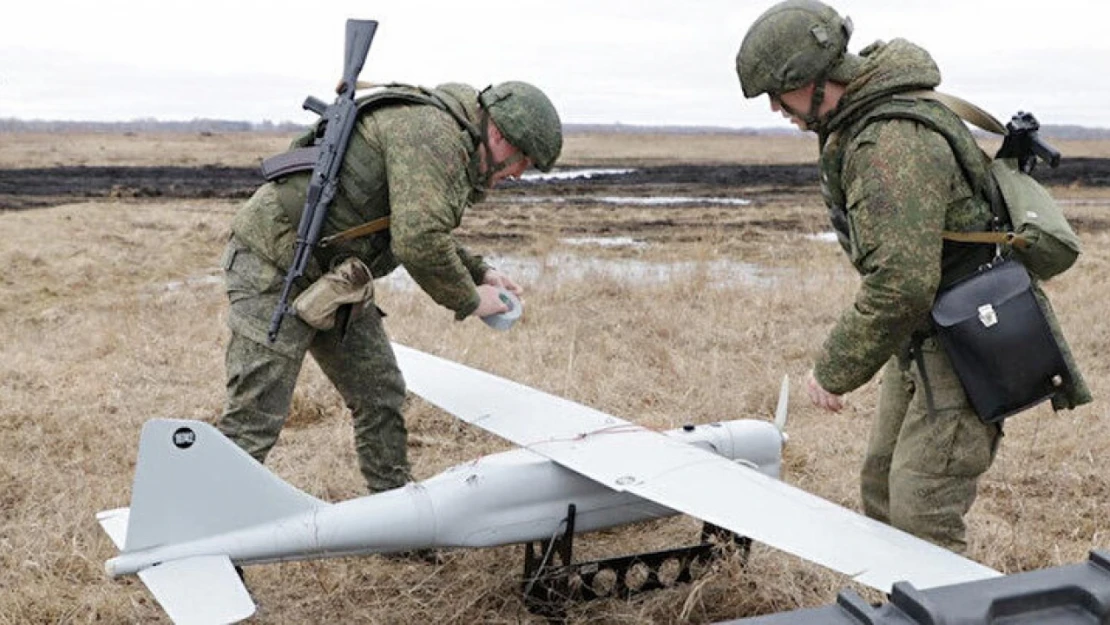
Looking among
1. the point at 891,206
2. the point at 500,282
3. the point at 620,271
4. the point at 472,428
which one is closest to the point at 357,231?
the point at 500,282

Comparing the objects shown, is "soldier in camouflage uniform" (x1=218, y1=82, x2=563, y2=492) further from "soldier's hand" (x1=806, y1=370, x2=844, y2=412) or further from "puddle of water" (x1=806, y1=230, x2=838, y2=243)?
"puddle of water" (x1=806, y1=230, x2=838, y2=243)

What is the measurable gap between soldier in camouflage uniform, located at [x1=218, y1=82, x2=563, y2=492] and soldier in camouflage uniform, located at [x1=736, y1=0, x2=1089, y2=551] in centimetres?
127

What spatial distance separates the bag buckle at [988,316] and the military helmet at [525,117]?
204 cm

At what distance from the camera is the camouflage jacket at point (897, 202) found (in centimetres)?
354

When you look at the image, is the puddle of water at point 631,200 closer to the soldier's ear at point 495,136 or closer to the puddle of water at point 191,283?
the puddle of water at point 191,283

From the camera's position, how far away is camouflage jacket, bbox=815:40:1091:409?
3.54 meters

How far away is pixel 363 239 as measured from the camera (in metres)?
4.81

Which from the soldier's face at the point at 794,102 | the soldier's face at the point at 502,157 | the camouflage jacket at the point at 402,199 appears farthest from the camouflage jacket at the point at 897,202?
the camouflage jacket at the point at 402,199

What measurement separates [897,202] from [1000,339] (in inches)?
26.4

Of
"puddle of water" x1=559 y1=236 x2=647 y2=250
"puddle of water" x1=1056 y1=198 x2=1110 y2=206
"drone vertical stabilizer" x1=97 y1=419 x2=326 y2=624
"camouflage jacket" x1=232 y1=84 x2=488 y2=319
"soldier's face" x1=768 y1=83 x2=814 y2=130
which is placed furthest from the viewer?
"puddle of water" x1=1056 y1=198 x2=1110 y2=206

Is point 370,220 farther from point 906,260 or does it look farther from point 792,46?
point 906,260

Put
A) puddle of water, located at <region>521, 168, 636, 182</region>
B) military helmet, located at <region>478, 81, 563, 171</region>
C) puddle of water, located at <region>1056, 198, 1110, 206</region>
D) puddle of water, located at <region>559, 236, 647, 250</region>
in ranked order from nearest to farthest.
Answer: military helmet, located at <region>478, 81, 563, 171</region>, puddle of water, located at <region>559, 236, 647, 250</region>, puddle of water, located at <region>1056, 198, 1110, 206</region>, puddle of water, located at <region>521, 168, 636, 182</region>

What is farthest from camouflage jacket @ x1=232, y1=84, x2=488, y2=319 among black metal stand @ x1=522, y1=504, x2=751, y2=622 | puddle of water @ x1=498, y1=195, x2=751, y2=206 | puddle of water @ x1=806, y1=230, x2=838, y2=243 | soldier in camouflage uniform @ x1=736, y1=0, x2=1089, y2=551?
puddle of water @ x1=498, y1=195, x2=751, y2=206

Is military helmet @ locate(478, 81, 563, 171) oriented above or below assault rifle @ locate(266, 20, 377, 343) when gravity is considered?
above
